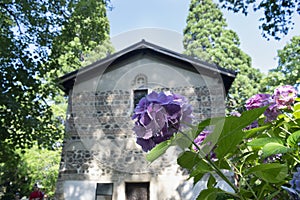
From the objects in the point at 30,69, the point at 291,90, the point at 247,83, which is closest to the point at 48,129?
the point at 30,69

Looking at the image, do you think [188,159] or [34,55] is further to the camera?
[34,55]

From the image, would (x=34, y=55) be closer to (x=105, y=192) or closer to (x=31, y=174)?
(x=105, y=192)

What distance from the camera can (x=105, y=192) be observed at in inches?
207

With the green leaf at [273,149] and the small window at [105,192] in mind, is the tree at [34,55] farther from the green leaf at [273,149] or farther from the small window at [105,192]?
the green leaf at [273,149]

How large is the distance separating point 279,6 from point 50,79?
17.3ft

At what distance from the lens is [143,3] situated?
5.30 feet

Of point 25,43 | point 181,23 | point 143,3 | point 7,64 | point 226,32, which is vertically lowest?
point 181,23

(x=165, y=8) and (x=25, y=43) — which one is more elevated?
(x=25, y=43)

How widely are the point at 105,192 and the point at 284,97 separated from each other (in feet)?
16.4

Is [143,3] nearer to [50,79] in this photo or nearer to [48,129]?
[48,129]

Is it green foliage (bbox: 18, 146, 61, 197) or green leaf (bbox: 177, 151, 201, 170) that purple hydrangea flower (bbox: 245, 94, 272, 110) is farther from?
green foliage (bbox: 18, 146, 61, 197)

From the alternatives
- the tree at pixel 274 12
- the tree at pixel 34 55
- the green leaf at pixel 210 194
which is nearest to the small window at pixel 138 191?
the tree at pixel 34 55

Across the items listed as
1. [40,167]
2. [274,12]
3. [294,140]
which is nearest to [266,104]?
[294,140]

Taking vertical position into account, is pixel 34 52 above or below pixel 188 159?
above
